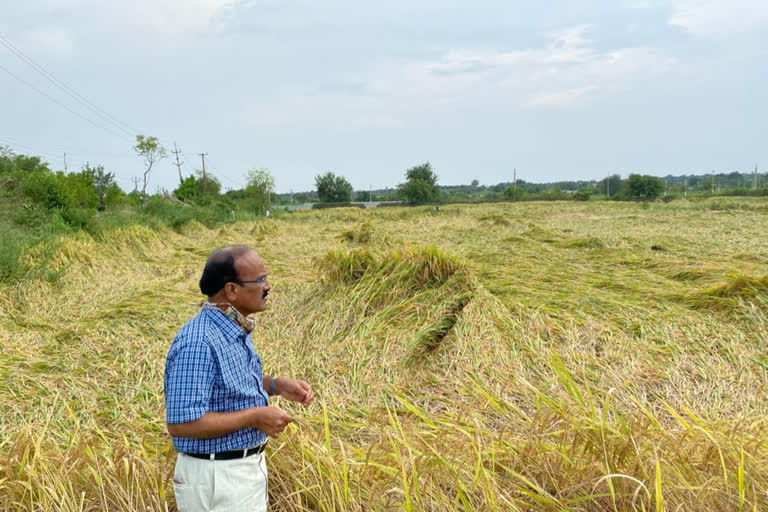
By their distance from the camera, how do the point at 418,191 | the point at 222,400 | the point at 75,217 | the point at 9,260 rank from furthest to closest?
the point at 418,191 < the point at 75,217 < the point at 9,260 < the point at 222,400

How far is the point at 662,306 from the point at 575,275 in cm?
158

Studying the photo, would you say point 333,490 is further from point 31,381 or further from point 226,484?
point 31,381

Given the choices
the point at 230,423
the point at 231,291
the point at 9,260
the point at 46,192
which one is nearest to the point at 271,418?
the point at 230,423

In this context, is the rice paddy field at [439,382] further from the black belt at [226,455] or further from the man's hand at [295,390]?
the black belt at [226,455]

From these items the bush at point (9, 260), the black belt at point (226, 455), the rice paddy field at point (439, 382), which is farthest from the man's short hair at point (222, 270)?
the bush at point (9, 260)

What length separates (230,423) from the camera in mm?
1431

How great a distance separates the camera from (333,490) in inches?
69.6

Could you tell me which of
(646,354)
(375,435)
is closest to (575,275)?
(646,354)

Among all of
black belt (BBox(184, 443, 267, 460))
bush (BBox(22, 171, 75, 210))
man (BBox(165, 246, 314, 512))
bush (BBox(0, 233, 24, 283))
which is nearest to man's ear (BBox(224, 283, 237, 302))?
man (BBox(165, 246, 314, 512))

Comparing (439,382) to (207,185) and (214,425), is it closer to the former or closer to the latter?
(214,425)

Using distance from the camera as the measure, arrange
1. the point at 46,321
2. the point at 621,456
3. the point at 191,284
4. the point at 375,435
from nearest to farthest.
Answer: the point at 621,456 → the point at 375,435 → the point at 46,321 → the point at 191,284

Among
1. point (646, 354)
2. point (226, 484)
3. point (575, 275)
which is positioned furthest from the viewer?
point (575, 275)

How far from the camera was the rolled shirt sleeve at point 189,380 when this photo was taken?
1.39m

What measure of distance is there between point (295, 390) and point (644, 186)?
54.1 meters
